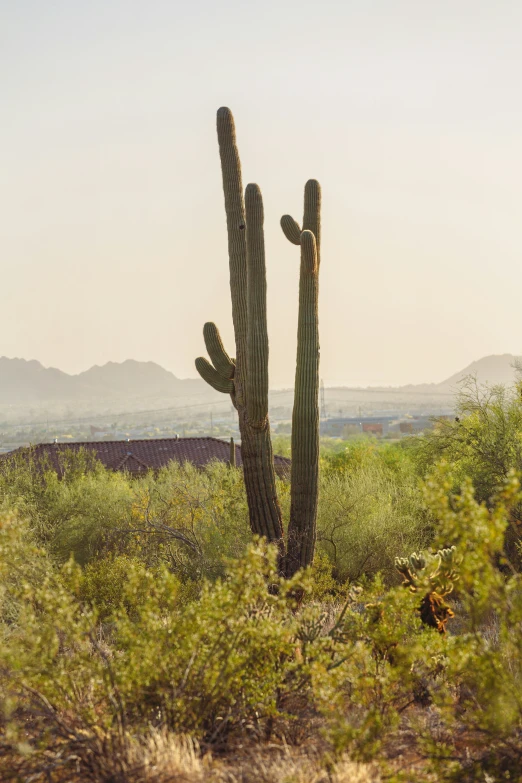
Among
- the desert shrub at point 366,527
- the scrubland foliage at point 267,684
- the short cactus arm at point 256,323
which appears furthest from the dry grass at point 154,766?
the desert shrub at point 366,527

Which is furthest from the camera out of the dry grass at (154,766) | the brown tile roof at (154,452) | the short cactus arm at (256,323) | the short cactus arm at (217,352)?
the brown tile roof at (154,452)

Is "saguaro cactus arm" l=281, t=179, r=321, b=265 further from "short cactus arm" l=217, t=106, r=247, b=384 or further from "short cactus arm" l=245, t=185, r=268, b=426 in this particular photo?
"short cactus arm" l=245, t=185, r=268, b=426

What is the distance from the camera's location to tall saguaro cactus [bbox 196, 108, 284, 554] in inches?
396

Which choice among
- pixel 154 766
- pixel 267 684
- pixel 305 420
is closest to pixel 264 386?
pixel 305 420

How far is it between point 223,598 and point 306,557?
513cm

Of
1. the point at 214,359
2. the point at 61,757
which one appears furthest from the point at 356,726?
the point at 214,359

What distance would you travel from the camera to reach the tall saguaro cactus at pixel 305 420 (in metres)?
10.0

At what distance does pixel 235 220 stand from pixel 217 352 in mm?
1858

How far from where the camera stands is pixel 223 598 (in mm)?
5285

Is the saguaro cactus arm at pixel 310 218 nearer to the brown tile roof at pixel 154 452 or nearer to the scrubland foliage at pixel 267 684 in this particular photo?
the scrubland foliage at pixel 267 684

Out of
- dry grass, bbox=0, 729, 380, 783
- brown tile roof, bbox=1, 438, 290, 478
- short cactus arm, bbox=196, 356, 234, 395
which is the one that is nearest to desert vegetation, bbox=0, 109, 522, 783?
dry grass, bbox=0, 729, 380, 783

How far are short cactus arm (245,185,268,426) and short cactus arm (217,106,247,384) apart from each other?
1.83 feet

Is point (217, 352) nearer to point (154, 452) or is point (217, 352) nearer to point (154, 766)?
point (154, 766)

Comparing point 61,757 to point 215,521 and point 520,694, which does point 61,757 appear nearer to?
point 520,694
